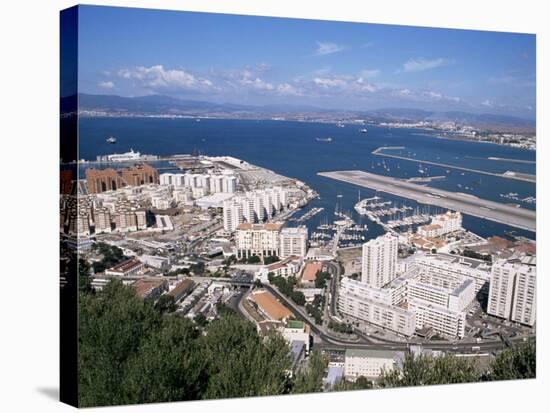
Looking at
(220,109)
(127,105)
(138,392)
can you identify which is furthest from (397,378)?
(127,105)

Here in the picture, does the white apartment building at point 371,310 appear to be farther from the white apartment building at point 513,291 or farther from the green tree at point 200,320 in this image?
the green tree at point 200,320

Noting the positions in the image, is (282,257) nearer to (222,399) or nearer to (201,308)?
(201,308)

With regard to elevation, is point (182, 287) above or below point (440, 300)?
above

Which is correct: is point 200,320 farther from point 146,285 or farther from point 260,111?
point 260,111

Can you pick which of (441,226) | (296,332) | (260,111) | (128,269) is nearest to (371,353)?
(296,332)

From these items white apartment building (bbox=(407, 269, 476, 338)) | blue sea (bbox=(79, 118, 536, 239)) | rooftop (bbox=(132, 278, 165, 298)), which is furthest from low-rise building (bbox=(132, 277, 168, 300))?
white apartment building (bbox=(407, 269, 476, 338))

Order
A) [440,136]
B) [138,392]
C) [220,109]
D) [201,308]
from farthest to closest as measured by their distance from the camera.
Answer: [440,136] → [220,109] → [201,308] → [138,392]
